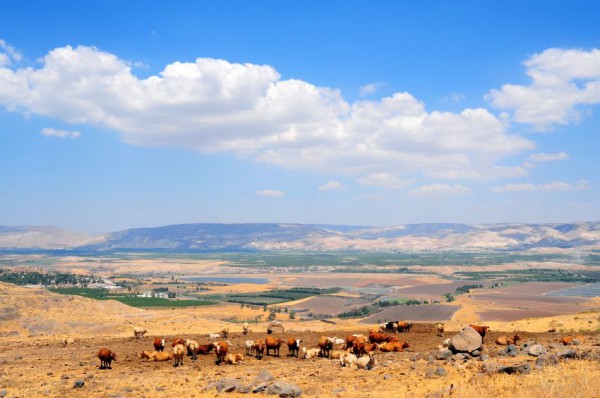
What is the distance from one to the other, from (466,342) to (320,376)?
26.8 feet

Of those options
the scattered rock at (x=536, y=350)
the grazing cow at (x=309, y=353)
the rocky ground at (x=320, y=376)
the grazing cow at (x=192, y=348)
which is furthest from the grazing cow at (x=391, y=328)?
the grazing cow at (x=192, y=348)

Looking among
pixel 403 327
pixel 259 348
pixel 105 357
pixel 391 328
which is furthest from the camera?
pixel 391 328

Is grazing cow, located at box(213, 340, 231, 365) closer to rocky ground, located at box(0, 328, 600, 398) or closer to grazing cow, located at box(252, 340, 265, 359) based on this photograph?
rocky ground, located at box(0, 328, 600, 398)

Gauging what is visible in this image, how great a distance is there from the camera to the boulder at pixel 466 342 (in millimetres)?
22891

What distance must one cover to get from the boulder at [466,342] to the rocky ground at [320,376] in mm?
585

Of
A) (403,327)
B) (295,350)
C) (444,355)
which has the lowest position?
(403,327)

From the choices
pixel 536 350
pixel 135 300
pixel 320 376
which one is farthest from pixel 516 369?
pixel 135 300

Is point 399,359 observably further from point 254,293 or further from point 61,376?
point 254,293

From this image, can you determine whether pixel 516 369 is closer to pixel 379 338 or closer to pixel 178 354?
pixel 379 338

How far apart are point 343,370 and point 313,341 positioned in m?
8.84

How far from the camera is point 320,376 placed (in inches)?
778

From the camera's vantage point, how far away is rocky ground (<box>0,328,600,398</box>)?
15766 millimetres

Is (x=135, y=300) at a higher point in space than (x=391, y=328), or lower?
lower

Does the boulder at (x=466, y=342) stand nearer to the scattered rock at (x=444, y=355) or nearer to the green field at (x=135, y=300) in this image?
the scattered rock at (x=444, y=355)
